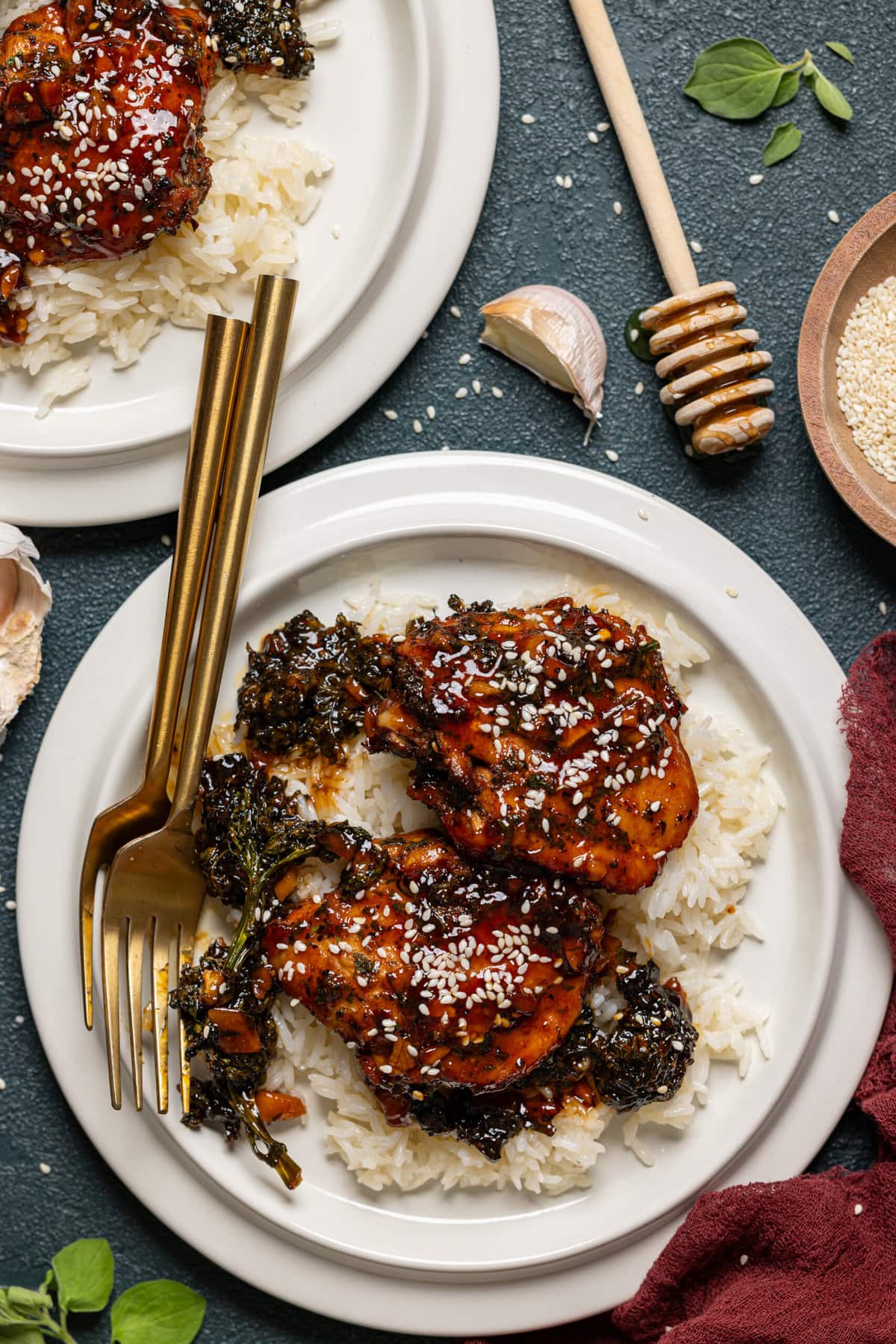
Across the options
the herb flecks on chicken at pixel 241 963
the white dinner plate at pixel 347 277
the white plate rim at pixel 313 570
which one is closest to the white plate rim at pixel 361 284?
the white dinner plate at pixel 347 277

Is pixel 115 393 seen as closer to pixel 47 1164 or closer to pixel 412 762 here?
pixel 412 762

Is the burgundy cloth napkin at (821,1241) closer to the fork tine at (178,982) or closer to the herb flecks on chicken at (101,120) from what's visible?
the fork tine at (178,982)

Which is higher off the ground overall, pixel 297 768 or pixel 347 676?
pixel 347 676

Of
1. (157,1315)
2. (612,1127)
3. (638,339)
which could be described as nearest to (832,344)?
(638,339)

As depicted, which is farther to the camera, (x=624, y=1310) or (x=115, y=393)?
(x=115, y=393)

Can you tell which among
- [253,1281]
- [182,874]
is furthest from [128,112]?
[253,1281]

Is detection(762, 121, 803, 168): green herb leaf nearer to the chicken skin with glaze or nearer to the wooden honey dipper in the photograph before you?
the wooden honey dipper
